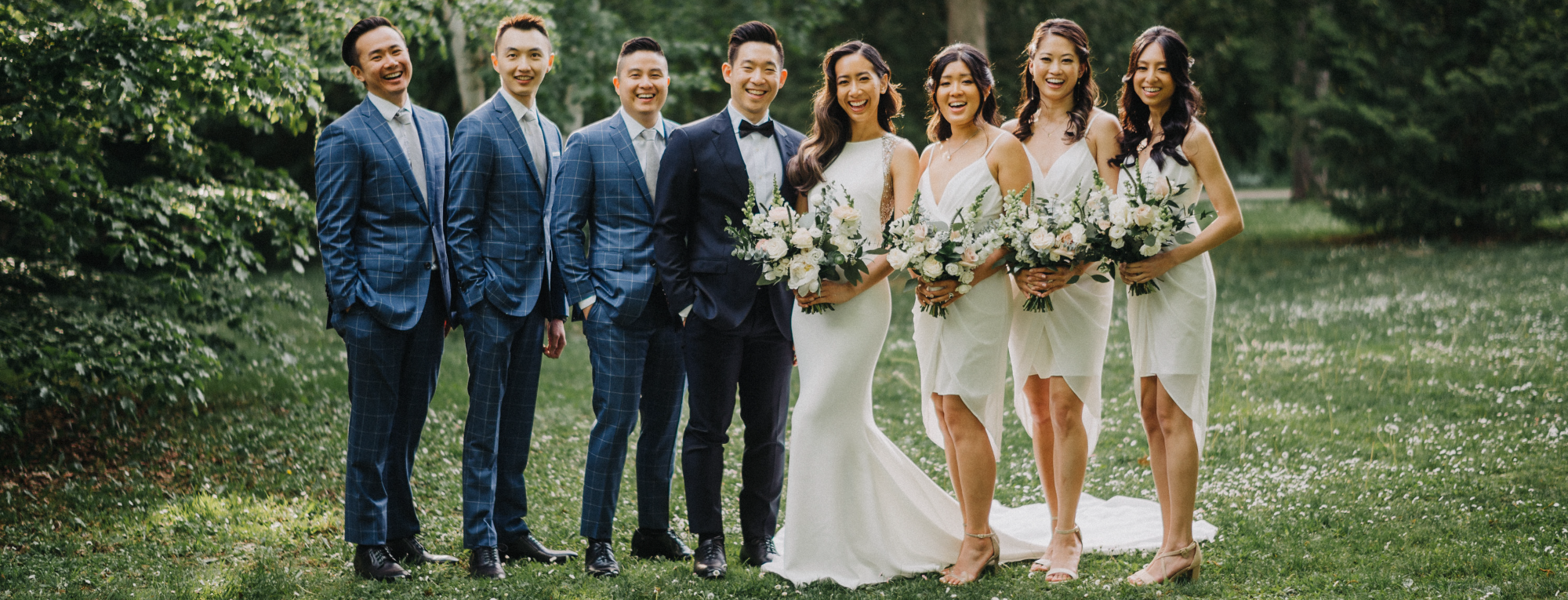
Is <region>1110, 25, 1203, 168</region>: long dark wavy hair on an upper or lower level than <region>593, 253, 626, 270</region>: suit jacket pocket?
upper

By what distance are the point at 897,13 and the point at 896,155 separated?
1786cm

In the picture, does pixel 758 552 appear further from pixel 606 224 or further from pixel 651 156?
pixel 651 156

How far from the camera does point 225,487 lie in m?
6.88

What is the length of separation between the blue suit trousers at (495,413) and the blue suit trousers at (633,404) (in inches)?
13.7

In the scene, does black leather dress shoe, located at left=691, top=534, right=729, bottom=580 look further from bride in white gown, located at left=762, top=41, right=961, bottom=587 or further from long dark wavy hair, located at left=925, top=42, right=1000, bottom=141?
long dark wavy hair, located at left=925, top=42, right=1000, bottom=141

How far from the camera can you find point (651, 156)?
16.8ft

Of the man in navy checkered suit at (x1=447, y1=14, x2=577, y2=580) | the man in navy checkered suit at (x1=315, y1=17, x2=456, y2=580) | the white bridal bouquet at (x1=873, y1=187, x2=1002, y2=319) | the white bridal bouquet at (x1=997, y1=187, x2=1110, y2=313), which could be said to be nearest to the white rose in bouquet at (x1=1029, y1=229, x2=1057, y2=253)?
the white bridal bouquet at (x1=997, y1=187, x2=1110, y2=313)

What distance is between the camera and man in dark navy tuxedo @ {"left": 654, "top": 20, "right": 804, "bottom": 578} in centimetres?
486

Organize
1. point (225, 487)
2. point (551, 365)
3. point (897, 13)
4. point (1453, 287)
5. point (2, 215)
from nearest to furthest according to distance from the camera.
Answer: point (225, 487), point (2, 215), point (551, 365), point (1453, 287), point (897, 13)

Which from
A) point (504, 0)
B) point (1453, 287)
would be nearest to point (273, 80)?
point (504, 0)

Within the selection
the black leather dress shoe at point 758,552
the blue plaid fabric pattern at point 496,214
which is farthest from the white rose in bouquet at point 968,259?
the blue plaid fabric pattern at point 496,214

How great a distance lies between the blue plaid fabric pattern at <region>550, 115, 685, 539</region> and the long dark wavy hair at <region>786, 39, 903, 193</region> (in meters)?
0.73

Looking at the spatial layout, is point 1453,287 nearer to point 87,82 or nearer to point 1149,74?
point 1149,74

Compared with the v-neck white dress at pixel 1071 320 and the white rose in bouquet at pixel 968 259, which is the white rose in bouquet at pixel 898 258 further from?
the v-neck white dress at pixel 1071 320
